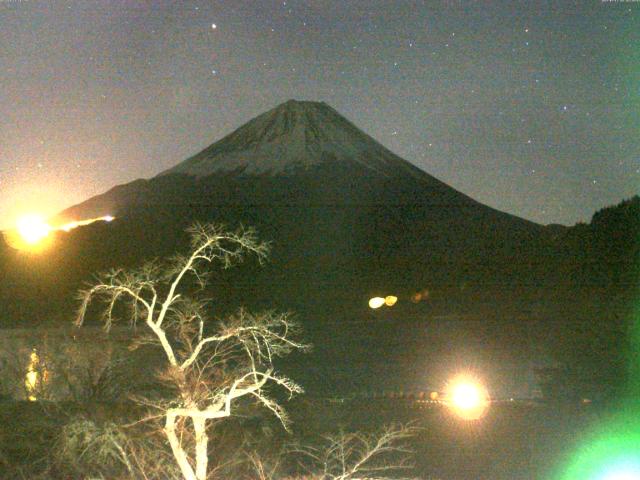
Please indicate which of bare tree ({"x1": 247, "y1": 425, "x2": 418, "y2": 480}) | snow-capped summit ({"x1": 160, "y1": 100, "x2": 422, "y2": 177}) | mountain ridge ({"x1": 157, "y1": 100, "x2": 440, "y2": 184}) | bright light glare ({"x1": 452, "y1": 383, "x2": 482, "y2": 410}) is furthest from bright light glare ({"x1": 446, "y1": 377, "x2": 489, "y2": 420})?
snow-capped summit ({"x1": 160, "y1": 100, "x2": 422, "y2": 177})

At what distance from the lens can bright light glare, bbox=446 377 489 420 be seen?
16.7 metres

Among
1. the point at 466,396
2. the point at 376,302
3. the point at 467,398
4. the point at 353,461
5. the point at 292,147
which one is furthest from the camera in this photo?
the point at 292,147

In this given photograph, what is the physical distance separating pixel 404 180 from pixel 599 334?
2966cm

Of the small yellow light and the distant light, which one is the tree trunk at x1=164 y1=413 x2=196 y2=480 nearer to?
the distant light

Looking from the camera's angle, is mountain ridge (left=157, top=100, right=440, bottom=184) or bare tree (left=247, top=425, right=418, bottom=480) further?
mountain ridge (left=157, top=100, right=440, bottom=184)

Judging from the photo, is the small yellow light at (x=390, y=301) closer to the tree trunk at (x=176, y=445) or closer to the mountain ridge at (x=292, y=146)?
the tree trunk at (x=176, y=445)

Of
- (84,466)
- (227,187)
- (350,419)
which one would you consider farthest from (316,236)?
(84,466)

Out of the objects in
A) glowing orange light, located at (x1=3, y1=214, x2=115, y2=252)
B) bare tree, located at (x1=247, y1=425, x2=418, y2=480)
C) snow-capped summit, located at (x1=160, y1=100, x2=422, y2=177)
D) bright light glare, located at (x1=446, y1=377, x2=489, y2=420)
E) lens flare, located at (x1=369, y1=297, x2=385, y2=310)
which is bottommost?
bare tree, located at (x1=247, y1=425, x2=418, y2=480)

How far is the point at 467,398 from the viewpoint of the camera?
694 inches


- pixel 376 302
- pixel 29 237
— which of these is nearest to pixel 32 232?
pixel 29 237

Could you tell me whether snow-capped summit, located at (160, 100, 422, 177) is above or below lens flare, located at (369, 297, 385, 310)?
above

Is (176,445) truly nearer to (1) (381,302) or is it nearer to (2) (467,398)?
(2) (467,398)

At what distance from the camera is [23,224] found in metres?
28.4

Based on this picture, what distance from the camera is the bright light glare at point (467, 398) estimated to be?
16656mm
